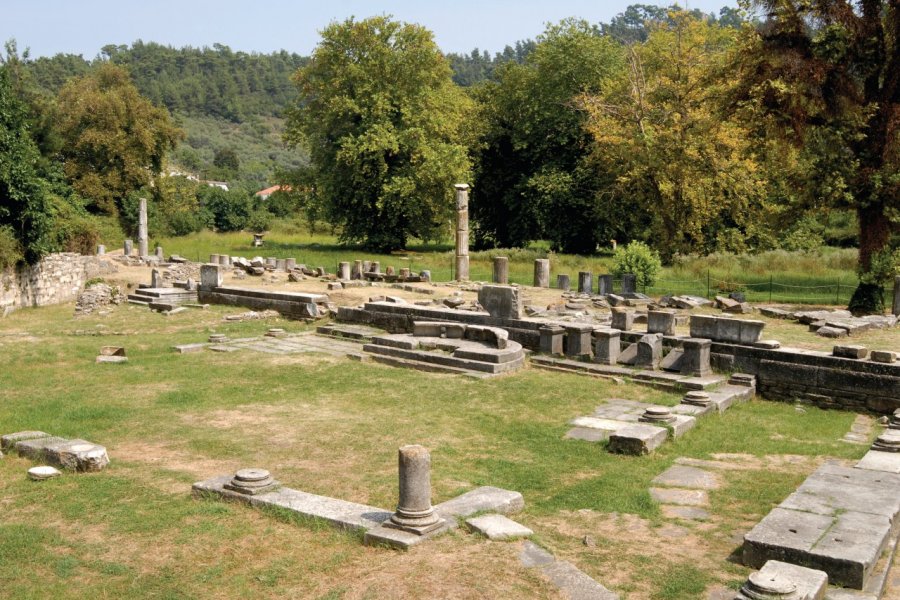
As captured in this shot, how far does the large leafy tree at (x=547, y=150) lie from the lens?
38219 millimetres

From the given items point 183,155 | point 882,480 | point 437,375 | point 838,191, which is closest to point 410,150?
point 838,191

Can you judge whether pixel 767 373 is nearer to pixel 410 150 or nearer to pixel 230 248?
pixel 410 150

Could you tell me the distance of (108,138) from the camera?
47.3 meters

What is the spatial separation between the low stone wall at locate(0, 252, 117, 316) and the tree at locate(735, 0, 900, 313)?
2131cm

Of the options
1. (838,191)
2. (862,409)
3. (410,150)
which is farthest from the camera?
(410,150)

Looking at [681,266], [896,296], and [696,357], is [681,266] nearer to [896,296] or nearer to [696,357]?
[896,296]

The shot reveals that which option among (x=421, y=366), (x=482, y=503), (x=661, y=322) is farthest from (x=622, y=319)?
(x=482, y=503)

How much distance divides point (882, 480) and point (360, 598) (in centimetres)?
519

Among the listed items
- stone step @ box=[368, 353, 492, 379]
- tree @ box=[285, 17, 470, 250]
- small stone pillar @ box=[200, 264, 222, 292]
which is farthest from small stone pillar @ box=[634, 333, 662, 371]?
tree @ box=[285, 17, 470, 250]

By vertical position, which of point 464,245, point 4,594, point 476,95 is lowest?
point 4,594

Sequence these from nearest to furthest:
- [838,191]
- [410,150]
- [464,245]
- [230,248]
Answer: [838,191] → [464,245] → [410,150] → [230,248]

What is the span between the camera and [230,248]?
139 feet

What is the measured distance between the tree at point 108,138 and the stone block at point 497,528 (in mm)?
45436

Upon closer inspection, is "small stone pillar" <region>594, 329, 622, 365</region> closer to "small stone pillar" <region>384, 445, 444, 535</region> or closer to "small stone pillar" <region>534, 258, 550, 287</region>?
"small stone pillar" <region>384, 445, 444, 535</region>
